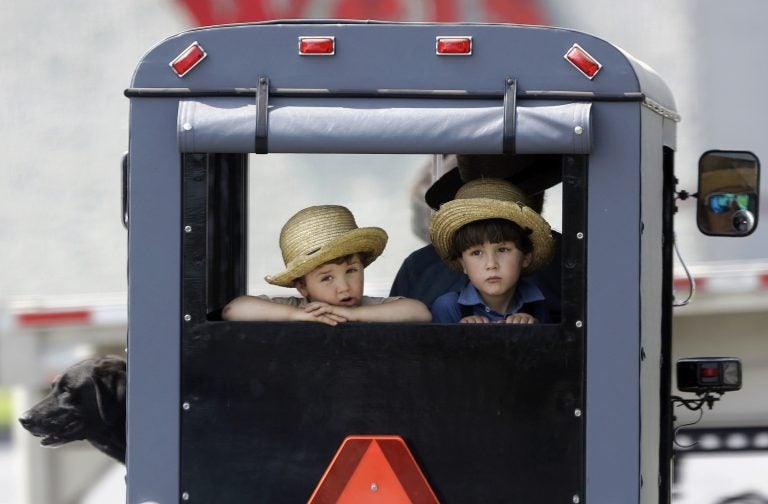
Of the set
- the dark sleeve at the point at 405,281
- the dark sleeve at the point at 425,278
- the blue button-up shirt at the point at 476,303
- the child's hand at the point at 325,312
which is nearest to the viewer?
the child's hand at the point at 325,312

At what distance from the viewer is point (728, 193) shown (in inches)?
153

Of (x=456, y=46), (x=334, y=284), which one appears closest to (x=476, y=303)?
(x=334, y=284)

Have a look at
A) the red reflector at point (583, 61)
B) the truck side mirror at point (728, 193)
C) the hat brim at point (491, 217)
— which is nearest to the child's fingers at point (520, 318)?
the hat brim at point (491, 217)

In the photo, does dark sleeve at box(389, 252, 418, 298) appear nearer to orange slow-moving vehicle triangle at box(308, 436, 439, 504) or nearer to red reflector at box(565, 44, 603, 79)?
orange slow-moving vehicle triangle at box(308, 436, 439, 504)

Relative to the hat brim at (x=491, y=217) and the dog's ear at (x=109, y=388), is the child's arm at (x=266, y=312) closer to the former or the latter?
the hat brim at (x=491, y=217)

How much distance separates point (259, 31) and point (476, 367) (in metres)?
0.83

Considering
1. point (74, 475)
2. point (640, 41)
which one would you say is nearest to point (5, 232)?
point (74, 475)

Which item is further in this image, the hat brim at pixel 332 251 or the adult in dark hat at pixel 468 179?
the adult in dark hat at pixel 468 179

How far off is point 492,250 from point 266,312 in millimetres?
519

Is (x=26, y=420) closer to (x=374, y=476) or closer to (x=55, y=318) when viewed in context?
(x=374, y=476)

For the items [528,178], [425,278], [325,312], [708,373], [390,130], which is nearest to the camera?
[390,130]

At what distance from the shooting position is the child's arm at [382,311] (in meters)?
3.16

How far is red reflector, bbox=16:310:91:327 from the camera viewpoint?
614 cm

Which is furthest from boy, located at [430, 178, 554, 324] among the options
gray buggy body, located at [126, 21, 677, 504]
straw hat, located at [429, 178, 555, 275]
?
gray buggy body, located at [126, 21, 677, 504]
